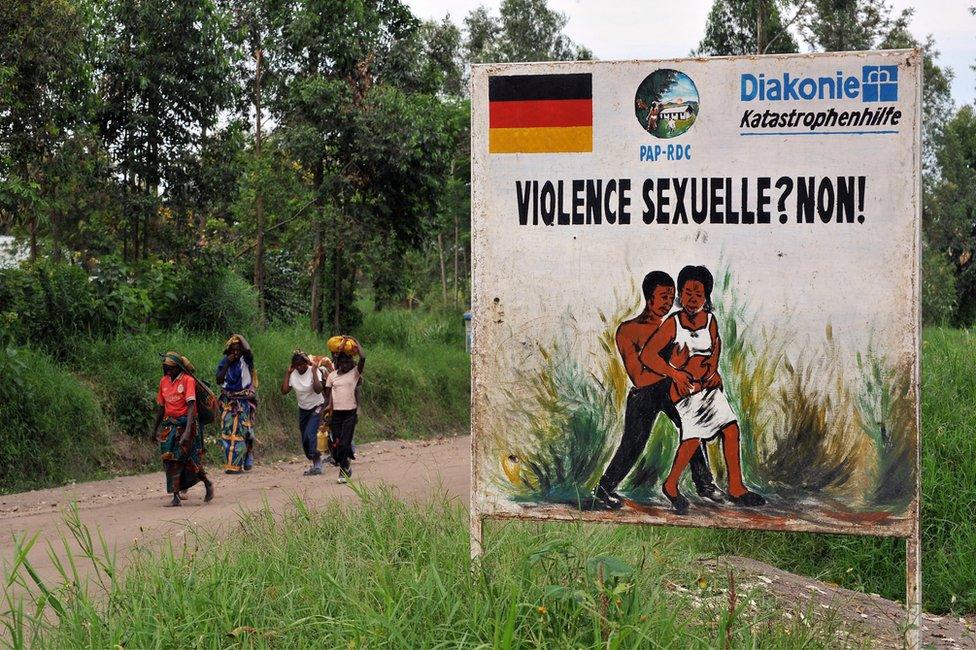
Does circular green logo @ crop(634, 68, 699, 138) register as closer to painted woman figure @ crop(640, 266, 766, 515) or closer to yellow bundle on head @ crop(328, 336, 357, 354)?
painted woman figure @ crop(640, 266, 766, 515)

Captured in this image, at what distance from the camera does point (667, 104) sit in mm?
4895

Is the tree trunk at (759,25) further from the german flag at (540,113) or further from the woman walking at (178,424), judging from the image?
the german flag at (540,113)

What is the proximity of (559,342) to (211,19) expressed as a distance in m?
14.7

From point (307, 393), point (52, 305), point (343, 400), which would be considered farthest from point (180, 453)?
point (52, 305)

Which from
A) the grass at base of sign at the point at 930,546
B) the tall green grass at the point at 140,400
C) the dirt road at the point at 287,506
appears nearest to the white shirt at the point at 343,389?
the dirt road at the point at 287,506

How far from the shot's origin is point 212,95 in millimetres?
18562

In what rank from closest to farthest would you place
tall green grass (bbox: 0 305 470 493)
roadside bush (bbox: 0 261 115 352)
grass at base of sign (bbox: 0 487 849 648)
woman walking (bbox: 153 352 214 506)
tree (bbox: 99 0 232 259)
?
grass at base of sign (bbox: 0 487 849 648) < woman walking (bbox: 153 352 214 506) < tall green grass (bbox: 0 305 470 493) < roadside bush (bbox: 0 261 115 352) < tree (bbox: 99 0 232 259)

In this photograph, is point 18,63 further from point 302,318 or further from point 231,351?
point 302,318

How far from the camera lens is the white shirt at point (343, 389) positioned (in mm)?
12539

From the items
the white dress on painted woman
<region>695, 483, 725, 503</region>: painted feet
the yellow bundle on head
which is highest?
the white dress on painted woman

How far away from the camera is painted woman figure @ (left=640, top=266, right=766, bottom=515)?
16.2ft

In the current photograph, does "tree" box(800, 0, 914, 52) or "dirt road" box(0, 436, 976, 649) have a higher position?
"tree" box(800, 0, 914, 52)

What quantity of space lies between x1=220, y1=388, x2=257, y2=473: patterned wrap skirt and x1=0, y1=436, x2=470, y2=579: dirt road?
0.26 metres

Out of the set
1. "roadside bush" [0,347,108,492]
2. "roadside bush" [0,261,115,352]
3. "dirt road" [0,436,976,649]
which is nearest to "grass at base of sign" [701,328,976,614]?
"dirt road" [0,436,976,649]
